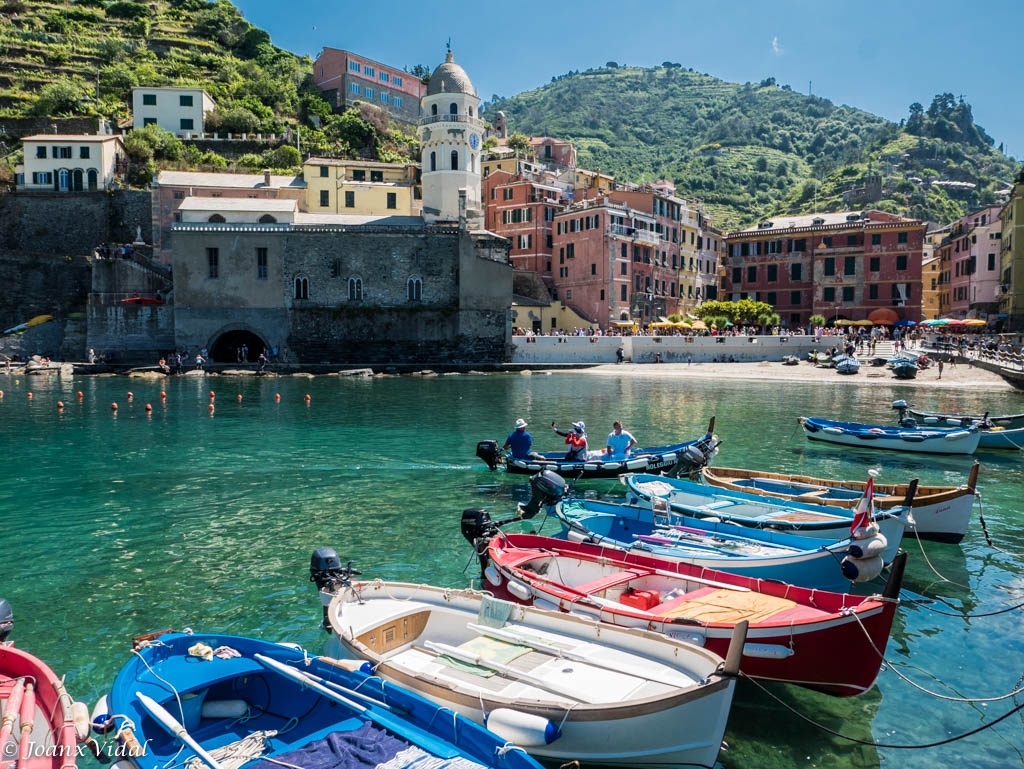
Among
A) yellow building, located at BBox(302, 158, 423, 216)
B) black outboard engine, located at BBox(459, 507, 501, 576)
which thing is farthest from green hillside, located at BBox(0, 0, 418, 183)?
black outboard engine, located at BBox(459, 507, 501, 576)

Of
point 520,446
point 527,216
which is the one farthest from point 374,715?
point 527,216

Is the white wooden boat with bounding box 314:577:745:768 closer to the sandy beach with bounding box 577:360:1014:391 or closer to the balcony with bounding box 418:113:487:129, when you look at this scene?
the sandy beach with bounding box 577:360:1014:391

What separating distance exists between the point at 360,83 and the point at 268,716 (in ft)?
311

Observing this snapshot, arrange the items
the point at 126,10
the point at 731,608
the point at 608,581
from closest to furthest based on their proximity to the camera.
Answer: the point at 731,608 → the point at 608,581 → the point at 126,10

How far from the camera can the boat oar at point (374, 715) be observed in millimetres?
6344

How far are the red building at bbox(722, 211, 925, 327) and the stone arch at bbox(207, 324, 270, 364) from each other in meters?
Answer: 44.4

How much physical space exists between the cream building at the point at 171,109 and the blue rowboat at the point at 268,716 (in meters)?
77.6

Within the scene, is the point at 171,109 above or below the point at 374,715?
above

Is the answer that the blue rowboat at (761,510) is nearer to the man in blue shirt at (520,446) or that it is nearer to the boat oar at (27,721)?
the man in blue shirt at (520,446)

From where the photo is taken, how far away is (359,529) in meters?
16.1

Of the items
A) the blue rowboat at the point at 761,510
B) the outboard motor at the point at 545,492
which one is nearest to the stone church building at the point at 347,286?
the blue rowboat at the point at 761,510

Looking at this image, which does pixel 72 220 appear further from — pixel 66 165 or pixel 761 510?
pixel 761 510

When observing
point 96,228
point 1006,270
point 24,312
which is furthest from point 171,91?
point 1006,270

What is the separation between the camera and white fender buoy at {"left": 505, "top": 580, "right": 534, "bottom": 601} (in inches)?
385
